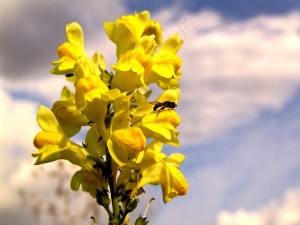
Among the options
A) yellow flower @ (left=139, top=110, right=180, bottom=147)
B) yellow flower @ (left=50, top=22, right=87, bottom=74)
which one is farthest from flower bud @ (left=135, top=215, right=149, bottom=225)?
yellow flower @ (left=50, top=22, right=87, bottom=74)

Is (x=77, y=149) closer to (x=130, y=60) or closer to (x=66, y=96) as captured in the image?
(x=66, y=96)

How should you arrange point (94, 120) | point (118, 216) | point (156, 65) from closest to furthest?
point (118, 216) < point (94, 120) < point (156, 65)

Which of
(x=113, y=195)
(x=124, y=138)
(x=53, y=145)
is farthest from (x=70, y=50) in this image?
(x=113, y=195)

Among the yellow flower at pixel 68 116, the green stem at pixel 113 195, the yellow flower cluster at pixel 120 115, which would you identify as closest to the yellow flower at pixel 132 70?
the yellow flower cluster at pixel 120 115

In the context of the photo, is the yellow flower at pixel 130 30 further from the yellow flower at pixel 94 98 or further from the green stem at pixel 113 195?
the green stem at pixel 113 195

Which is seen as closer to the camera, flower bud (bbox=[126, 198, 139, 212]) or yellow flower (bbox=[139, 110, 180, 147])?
flower bud (bbox=[126, 198, 139, 212])

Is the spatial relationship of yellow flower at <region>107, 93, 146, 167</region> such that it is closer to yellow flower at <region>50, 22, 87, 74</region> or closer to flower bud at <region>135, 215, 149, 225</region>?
flower bud at <region>135, 215, 149, 225</region>

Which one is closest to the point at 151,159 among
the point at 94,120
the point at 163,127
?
the point at 163,127
